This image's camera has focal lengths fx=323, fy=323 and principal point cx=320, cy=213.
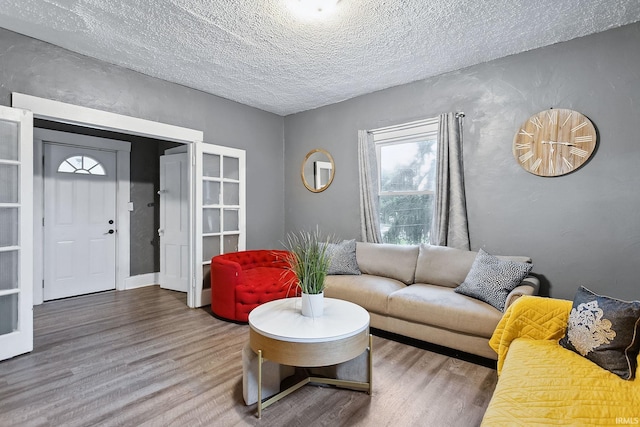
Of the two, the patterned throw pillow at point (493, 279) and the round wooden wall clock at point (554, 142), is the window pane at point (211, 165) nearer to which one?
the patterned throw pillow at point (493, 279)

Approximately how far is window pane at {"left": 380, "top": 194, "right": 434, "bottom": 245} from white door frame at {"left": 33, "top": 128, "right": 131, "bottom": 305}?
3.82 meters

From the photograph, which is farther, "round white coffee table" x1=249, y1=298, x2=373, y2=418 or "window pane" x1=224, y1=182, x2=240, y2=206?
"window pane" x1=224, y1=182, x2=240, y2=206

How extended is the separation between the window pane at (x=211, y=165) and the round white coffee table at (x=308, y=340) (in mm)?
2351

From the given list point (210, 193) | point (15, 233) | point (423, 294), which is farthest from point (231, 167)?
point (423, 294)

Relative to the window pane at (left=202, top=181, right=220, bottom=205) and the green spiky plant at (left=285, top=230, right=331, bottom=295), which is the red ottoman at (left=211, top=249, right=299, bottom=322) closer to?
the window pane at (left=202, top=181, right=220, bottom=205)

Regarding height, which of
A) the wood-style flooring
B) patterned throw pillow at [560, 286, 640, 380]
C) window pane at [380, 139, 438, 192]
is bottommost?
the wood-style flooring

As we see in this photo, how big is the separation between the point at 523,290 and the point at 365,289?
1323 millimetres

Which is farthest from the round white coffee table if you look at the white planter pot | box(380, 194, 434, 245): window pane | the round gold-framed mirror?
the round gold-framed mirror

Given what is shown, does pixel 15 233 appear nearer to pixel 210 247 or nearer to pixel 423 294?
pixel 210 247

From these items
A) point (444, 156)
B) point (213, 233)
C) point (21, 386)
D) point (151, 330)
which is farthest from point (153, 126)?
point (444, 156)

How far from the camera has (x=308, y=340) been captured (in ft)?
6.05

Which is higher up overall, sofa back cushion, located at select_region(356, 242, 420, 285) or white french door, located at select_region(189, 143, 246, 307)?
white french door, located at select_region(189, 143, 246, 307)

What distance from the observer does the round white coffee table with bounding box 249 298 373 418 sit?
1854 millimetres

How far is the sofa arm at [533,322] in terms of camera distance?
197 centimetres
